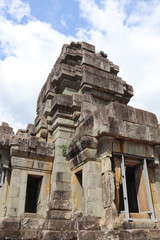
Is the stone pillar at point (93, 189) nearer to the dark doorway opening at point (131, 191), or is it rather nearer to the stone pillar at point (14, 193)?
the dark doorway opening at point (131, 191)

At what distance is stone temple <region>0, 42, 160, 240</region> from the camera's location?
5613 mm

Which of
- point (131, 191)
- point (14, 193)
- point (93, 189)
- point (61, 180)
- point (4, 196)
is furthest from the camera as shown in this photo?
point (131, 191)

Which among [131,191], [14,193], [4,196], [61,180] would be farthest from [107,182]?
[4,196]

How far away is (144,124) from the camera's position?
6.74 metres

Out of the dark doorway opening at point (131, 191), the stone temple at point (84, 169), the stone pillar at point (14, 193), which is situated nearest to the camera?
the stone temple at point (84, 169)

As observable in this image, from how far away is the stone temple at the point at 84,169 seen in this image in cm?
561

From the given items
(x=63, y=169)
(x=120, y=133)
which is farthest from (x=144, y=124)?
(x=63, y=169)

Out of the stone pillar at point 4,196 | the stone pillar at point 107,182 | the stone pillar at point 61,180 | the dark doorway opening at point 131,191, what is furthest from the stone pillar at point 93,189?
the stone pillar at point 4,196

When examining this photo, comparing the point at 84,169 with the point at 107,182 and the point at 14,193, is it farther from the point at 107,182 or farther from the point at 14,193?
the point at 14,193

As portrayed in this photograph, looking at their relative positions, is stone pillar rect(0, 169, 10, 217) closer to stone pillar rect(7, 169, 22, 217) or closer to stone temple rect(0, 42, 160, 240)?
stone temple rect(0, 42, 160, 240)

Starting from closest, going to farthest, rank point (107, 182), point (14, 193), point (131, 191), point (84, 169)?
point (107, 182)
point (84, 169)
point (14, 193)
point (131, 191)

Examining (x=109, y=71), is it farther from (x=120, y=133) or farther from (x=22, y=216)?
(x=22, y=216)

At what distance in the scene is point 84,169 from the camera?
642 centimetres

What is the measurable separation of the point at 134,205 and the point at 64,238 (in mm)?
3000
